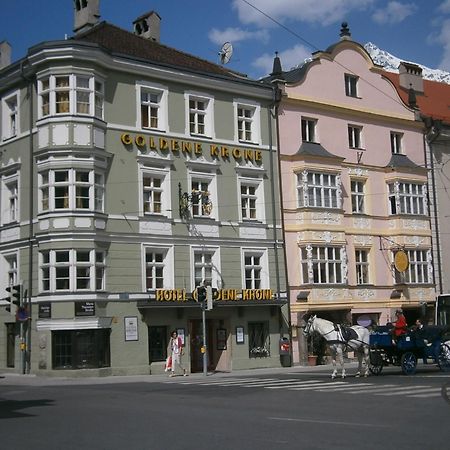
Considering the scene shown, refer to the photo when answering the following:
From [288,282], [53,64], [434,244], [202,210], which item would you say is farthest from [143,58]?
[434,244]

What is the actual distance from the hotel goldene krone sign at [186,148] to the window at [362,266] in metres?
7.91

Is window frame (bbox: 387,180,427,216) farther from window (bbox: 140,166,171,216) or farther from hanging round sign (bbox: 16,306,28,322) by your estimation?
hanging round sign (bbox: 16,306,28,322)

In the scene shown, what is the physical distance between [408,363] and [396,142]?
2106cm

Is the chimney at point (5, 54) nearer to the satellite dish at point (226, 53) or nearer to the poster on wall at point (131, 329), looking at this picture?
the satellite dish at point (226, 53)

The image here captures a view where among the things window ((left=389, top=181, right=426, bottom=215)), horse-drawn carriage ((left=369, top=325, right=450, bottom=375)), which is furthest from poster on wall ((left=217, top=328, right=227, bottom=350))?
window ((left=389, top=181, right=426, bottom=215))

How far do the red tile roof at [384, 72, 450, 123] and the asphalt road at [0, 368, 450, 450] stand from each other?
27.9 meters

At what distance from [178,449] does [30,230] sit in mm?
23878

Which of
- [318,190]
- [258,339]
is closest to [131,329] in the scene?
[258,339]

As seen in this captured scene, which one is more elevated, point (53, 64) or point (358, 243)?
point (53, 64)

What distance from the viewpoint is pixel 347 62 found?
42.6 m

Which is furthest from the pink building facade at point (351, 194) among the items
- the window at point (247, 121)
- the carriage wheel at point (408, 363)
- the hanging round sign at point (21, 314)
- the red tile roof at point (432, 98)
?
the hanging round sign at point (21, 314)

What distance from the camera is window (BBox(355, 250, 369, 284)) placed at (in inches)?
1599

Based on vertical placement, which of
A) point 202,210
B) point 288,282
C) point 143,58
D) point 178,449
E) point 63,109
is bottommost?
point 178,449

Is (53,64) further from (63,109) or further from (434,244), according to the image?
(434,244)
